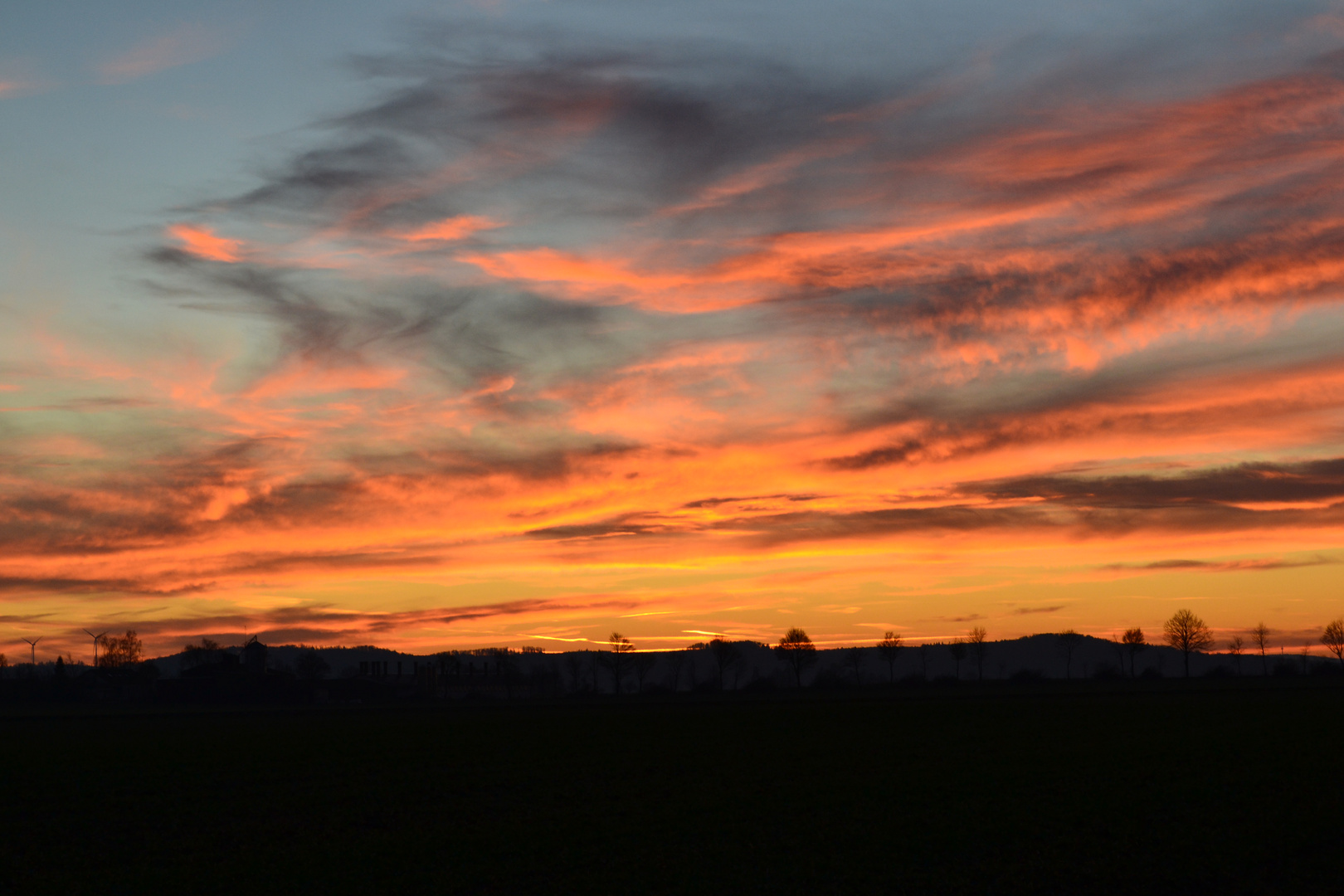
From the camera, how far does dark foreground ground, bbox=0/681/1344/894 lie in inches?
1187

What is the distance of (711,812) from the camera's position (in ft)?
132

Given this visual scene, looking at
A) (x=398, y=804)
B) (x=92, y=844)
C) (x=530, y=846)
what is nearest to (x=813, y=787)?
(x=530, y=846)

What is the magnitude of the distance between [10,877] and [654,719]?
69783 millimetres

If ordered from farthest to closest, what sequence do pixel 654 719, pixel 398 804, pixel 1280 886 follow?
pixel 654 719
pixel 398 804
pixel 1280 886

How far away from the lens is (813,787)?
45188 mm

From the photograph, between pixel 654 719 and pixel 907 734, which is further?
pixel 654 719

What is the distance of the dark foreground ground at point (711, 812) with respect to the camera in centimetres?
3016

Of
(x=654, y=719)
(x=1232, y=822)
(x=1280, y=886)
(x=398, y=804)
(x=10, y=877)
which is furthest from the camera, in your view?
(x=654, y=719)

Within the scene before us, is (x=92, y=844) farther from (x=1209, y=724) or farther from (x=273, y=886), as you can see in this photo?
(x=1209, y=724)

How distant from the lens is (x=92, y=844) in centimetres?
3766

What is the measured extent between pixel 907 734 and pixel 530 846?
133 ft

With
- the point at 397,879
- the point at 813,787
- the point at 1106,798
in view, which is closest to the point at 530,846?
the point at 397,879

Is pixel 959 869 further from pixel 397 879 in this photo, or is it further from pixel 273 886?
pixel 273 886

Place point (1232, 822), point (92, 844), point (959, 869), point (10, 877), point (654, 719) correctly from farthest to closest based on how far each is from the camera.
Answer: point (654, 719) < point (92, 844) < point (1232, 822) < point (10, 877) < point (959, 869)
